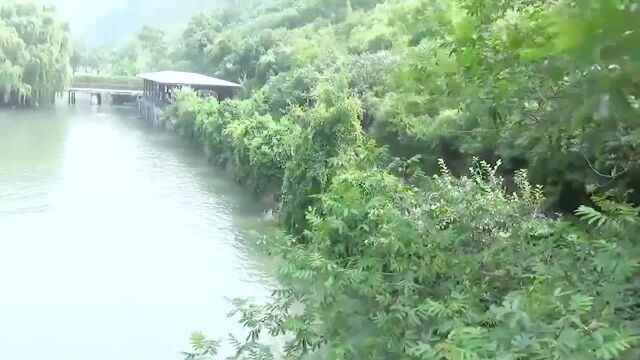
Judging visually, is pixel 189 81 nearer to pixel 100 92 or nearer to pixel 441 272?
pixel 100 92

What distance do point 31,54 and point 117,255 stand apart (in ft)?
79.7

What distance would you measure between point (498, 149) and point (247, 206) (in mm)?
7970

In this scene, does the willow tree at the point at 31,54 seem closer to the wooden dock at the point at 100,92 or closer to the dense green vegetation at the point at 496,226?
the wooden dock at the point at 100,92

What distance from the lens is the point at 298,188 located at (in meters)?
9.94

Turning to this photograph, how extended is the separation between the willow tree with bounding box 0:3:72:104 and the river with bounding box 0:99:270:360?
12.1 meters

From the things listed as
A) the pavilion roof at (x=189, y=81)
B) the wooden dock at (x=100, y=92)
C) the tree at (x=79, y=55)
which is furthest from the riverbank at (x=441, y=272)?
the tree at (x=79, y=55)

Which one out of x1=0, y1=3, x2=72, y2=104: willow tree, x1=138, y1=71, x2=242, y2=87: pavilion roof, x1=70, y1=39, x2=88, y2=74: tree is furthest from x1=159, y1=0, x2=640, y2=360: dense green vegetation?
x1=70, y1=39, x2=88, y2=74: tree

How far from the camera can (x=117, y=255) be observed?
35.1 ft

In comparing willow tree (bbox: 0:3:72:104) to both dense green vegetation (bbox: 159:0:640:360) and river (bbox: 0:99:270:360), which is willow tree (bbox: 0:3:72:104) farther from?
dense green vegetation (bbox: 159:0:640:360)

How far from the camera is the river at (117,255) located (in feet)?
25.2

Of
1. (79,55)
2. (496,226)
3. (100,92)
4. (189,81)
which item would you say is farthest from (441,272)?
(79,55)

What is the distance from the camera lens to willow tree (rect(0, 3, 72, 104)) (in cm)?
3066

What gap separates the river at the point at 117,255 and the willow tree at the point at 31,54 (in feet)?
39.7

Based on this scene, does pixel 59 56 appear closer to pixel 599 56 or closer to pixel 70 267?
pixel 70 267
